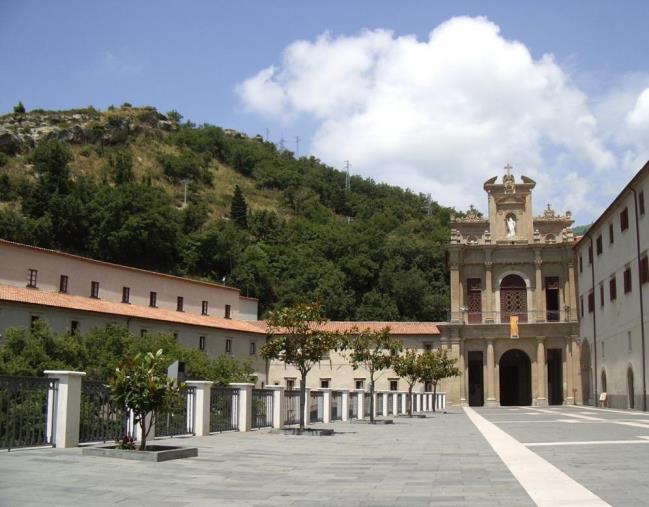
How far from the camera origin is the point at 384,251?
10225 centimetres

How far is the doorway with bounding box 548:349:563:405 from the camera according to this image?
210 feet

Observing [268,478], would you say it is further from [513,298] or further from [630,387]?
[513,298]

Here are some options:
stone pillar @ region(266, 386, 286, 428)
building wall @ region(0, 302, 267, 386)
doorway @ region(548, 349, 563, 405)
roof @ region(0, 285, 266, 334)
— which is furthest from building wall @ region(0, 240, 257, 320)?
doorway @ region(548, 349, 563, 405)

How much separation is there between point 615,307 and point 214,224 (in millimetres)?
74214

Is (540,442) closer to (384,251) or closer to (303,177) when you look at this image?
(384,251)

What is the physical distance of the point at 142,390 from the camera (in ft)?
43.5

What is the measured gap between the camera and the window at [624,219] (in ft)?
139

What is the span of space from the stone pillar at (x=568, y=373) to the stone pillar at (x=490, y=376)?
5956 mm

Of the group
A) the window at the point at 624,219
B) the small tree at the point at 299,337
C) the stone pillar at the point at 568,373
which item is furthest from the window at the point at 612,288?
the small tree at the point at 299,337

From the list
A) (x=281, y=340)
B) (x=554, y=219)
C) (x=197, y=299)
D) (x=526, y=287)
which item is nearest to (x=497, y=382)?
(x=526, y=287)

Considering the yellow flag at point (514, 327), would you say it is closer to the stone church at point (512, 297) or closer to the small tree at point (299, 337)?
the stone church at point (512, 297)

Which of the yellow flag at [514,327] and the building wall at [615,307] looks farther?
the yellow flag at [514,327]

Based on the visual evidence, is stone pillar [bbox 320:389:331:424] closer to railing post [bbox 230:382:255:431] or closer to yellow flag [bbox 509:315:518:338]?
railing post [bbox 230:382:255:431]

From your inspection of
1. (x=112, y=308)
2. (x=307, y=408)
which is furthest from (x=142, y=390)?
(x=112, y=308)
